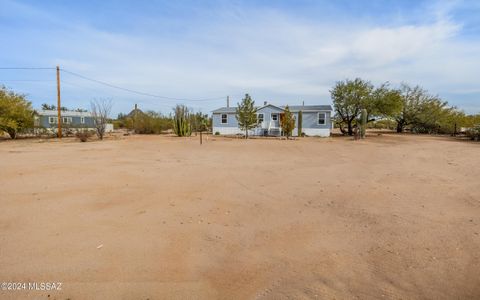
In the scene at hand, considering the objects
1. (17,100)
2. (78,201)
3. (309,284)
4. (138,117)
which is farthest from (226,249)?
(138,117)

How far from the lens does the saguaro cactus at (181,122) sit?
1093 inches

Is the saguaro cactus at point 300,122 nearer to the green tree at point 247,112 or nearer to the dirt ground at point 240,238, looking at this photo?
the green tree at point 247,112

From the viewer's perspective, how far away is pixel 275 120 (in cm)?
3003

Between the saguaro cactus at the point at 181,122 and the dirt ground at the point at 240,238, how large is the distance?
66.1ft

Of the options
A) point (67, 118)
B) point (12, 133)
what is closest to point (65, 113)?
point (67, 118)

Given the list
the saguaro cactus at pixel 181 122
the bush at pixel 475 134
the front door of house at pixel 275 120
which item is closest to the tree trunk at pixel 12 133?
the saguaro cactus at pixel 181 122

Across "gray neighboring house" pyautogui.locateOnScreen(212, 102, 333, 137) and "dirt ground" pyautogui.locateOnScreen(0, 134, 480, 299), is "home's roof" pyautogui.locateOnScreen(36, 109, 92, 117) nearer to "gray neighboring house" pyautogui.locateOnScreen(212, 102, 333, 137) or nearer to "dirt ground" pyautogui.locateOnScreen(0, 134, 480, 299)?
"gray neighboring house" pyautogui.locateOnScreen(212, 102, 333, 137)

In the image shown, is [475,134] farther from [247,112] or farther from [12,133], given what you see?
[12,133]

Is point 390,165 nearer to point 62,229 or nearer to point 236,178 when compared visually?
point 236,178

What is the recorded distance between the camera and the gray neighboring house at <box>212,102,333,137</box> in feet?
94.4

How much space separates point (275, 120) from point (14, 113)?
22.9 meters

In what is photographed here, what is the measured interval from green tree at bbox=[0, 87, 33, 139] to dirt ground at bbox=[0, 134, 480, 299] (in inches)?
815

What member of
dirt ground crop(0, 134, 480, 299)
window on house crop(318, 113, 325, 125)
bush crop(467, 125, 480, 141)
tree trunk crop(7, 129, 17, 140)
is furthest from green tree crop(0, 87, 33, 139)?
bush crop(467, 125, 480, 141)

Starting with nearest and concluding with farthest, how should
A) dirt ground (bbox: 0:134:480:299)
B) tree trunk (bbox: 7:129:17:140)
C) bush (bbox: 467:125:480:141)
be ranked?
dirt ground (bbox: 0:134:480:299) < bush (bbox: 467:125:480:141) < tree trunk (bbox: 7:129:17:140)
